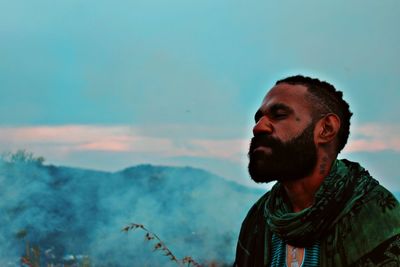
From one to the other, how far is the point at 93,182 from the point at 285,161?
11.1 meters

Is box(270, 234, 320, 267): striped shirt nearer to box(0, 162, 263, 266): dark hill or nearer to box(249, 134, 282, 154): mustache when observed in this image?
box(249, 134, 282, 154): mustache

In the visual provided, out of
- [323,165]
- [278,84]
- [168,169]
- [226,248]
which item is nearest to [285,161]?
[323,165]

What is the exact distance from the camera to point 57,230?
43.1ft

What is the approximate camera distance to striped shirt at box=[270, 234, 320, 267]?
130 inches

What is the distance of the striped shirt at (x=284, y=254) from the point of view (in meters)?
3.31

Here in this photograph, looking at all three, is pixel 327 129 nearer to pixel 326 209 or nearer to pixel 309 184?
pixel 309 184

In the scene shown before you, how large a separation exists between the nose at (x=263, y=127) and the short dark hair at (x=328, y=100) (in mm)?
210

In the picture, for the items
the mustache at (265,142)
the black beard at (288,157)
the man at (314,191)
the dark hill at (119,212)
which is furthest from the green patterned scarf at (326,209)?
the dark hill at (119,212)

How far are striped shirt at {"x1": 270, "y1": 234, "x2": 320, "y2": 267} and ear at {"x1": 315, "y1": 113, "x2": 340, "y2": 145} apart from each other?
1.46ft

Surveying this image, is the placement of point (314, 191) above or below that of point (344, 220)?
above

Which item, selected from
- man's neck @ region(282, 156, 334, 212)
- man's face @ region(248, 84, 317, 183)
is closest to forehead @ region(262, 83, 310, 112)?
man's face @ region(248, 84, 317, 183)

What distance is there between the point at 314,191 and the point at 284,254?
12.2 inches

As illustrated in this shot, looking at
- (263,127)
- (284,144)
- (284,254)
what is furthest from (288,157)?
(284,254)

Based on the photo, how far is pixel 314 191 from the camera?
3.38 metres
